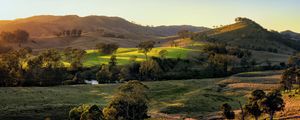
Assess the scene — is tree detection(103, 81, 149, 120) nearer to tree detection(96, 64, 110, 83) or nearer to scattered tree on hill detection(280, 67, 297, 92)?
scattered tree on hill detection(280, 67, 297, 92)

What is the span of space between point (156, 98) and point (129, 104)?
2053 inches

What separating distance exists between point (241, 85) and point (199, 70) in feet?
158

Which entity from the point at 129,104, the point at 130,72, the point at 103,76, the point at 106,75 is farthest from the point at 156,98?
the point at 130,72

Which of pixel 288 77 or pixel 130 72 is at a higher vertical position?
pixel 288 77

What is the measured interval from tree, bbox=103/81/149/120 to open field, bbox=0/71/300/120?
17.3m

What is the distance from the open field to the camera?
92.4m

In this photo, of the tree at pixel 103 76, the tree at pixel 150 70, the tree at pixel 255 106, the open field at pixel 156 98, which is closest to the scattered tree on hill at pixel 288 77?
the open field at pixel 156 98

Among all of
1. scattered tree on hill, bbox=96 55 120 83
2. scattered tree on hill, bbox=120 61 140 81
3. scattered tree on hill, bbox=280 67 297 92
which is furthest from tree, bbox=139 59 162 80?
scattered tree on hill, bbox=280 67 297 92

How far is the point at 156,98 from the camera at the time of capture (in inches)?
4951

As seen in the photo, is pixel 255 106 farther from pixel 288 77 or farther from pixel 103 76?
pixel 103 76

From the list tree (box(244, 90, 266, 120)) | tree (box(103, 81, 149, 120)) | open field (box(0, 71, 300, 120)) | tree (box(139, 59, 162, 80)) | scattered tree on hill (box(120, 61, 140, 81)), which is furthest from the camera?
tree (box(139, 59, 162, 80))

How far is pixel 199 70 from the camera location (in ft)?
635

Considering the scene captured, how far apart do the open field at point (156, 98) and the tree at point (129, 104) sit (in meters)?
17.3

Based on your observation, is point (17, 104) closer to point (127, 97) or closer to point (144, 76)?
point (127, 97)
